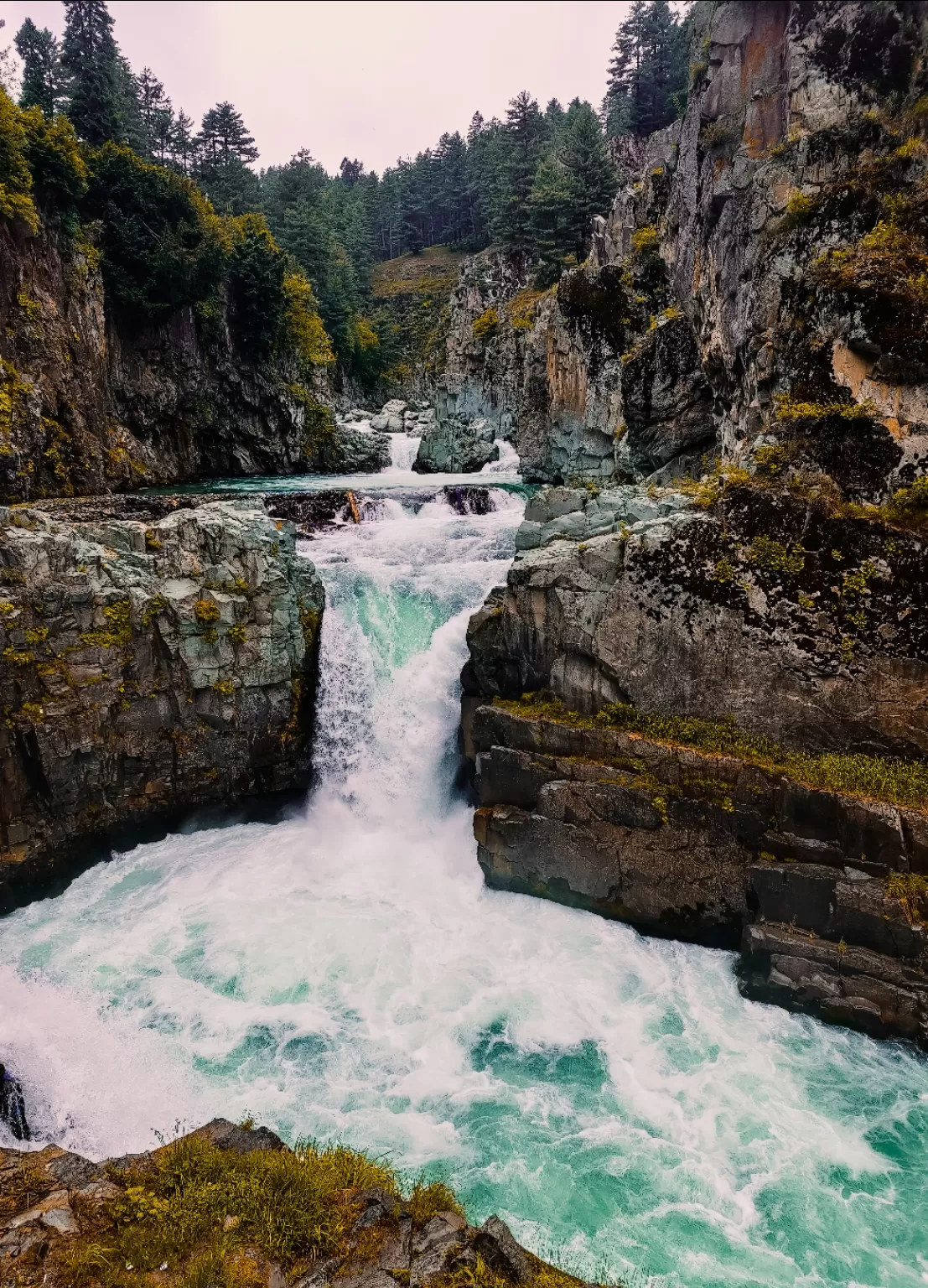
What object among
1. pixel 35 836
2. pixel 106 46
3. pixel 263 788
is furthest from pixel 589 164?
pixel 35 836

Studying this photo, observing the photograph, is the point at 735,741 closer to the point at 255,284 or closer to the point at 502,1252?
the point at 502,1252

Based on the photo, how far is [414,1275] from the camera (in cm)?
499

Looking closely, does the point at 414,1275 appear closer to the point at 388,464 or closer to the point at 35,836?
the point at 35,836

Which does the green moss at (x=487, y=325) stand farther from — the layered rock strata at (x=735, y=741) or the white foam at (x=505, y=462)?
the layered rock strata at (x=735, y=741)

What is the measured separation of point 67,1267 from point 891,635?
1125 cm

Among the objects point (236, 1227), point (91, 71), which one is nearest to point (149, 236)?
point (91, 71)

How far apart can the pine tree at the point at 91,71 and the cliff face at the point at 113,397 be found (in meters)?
9.21

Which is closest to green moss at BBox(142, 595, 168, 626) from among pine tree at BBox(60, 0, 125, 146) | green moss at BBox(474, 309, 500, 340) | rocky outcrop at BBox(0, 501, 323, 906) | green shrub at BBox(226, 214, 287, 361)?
rocky outcrop at BBox(0, 501, 323, 906)

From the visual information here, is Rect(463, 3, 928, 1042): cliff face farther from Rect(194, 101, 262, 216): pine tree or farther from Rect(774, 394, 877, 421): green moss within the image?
Rect(194, 101, 262, 216): pine tree

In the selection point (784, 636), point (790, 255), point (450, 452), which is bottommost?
point (784, 636)

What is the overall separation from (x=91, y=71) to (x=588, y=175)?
25.3 meters

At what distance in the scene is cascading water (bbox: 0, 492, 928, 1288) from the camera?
7.14 m

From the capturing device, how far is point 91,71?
96.7 ft

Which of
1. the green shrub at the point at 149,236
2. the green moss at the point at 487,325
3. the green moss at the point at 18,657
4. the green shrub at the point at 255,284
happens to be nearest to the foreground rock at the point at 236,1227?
the green moss at the point at 18,657
